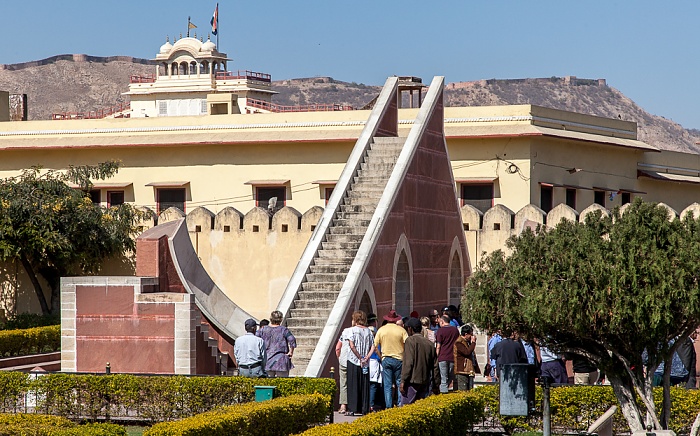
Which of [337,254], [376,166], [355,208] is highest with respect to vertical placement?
[376,166]

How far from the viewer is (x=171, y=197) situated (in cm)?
3203

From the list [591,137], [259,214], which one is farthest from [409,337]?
[591,137]

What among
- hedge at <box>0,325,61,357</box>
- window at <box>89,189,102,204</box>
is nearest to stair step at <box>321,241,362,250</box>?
hedge at <box>0,325,61,357</box>

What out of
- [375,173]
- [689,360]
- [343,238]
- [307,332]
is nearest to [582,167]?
[375,173]

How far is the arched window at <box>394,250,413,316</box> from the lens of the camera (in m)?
21.1

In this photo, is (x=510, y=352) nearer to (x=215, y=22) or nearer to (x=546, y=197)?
(x=546, y=197)

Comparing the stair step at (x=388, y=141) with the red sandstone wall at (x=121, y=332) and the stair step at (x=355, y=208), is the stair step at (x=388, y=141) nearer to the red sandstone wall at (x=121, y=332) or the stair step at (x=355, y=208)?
the stair step at (x=355, y=208)

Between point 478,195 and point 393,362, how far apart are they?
1522cm

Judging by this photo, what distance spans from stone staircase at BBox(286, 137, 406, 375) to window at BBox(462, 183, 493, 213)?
25.7 feet

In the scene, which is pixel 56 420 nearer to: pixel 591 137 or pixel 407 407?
pixel 407 407

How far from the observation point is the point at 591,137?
3167cm

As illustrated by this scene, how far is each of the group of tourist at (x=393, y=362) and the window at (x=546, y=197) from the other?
14.5m

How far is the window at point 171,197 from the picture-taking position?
104ft

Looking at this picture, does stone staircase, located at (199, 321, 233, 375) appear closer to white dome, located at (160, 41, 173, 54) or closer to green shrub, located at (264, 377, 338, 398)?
green shrub, located at (264, 377, 338, 398)
